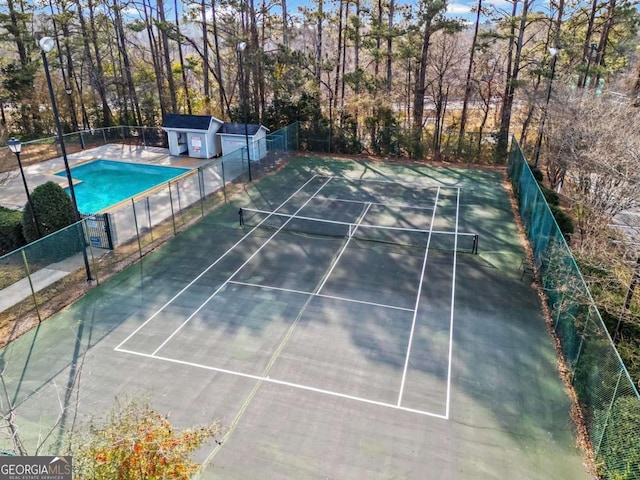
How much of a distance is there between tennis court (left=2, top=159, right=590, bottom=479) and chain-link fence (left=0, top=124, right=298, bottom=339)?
73 cm

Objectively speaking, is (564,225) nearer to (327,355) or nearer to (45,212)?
(327,355)

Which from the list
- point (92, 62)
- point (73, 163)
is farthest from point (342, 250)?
point (92, 62)

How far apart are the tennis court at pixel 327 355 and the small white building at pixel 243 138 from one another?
918 centimetres

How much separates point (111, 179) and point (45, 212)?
1107 cm

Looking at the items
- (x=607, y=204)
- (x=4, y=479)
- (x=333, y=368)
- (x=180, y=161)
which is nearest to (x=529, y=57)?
(x=607, y=204)

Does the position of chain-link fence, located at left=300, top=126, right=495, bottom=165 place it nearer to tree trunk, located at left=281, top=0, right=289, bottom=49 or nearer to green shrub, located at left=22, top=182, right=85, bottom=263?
tree trunk, located at left=281, top=0, right=289, bottom=49

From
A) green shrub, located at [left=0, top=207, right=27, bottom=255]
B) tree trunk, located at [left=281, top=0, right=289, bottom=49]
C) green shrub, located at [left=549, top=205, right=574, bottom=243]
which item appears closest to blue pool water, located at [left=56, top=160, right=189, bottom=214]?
green shrub, located at [left=0, top=207, right=27, bottom=255]

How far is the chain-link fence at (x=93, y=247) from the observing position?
1148 cm

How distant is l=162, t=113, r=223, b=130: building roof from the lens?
25.3 m

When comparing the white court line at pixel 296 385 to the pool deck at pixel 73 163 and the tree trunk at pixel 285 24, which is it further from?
the tree trunk at pixel 285 24

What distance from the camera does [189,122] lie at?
2573cm

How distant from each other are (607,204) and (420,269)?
5.85 m

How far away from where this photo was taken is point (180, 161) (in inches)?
1003

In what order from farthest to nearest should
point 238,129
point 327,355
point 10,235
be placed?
point 238,129 → point 10,235 → point 327,355
